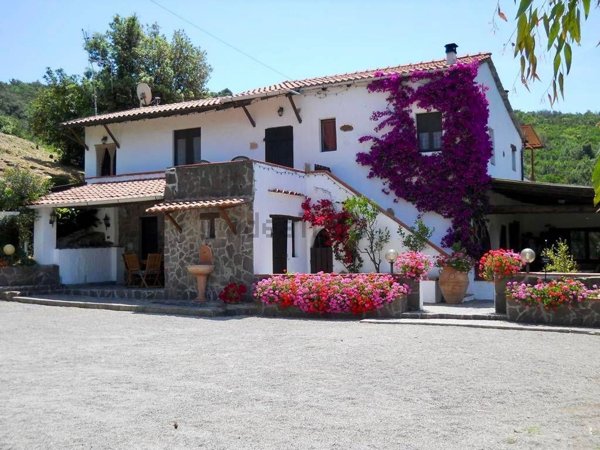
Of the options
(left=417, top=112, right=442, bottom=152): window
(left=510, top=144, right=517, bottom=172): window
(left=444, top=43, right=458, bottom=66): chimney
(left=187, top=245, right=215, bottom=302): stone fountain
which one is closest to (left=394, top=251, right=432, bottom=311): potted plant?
(left=187, top=245, right=215, bottom=302): stone fountain

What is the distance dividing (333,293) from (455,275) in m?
3.79

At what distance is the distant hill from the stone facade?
23849mm

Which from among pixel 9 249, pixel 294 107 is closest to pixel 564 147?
pixel 294 107

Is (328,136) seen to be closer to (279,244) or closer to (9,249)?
(279,244)

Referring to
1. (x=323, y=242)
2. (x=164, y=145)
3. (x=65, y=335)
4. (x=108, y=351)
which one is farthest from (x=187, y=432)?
(x=164, y=145)

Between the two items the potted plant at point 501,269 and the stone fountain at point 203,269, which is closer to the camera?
the potted plant at point 501,269

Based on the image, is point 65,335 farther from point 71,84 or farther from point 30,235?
point 71,84

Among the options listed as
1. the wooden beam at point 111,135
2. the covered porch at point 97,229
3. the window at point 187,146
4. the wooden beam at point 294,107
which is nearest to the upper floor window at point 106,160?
the wooden beam at point 111,135

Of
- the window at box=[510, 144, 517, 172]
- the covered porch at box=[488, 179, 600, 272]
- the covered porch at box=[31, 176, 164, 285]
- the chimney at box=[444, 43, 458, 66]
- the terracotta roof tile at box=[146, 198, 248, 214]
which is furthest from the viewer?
the window at box=[510, 144, 517, 172]

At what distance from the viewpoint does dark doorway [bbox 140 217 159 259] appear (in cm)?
1967

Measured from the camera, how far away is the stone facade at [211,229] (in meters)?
14.3

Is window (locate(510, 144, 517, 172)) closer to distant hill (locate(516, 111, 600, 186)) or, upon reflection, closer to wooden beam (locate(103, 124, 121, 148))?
distant hill (locate(516, 111, 600, 186))

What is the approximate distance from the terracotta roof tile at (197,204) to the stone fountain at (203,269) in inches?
43.6

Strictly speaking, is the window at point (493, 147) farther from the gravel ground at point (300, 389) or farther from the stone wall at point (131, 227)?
the stone wall at point (131, 227)
